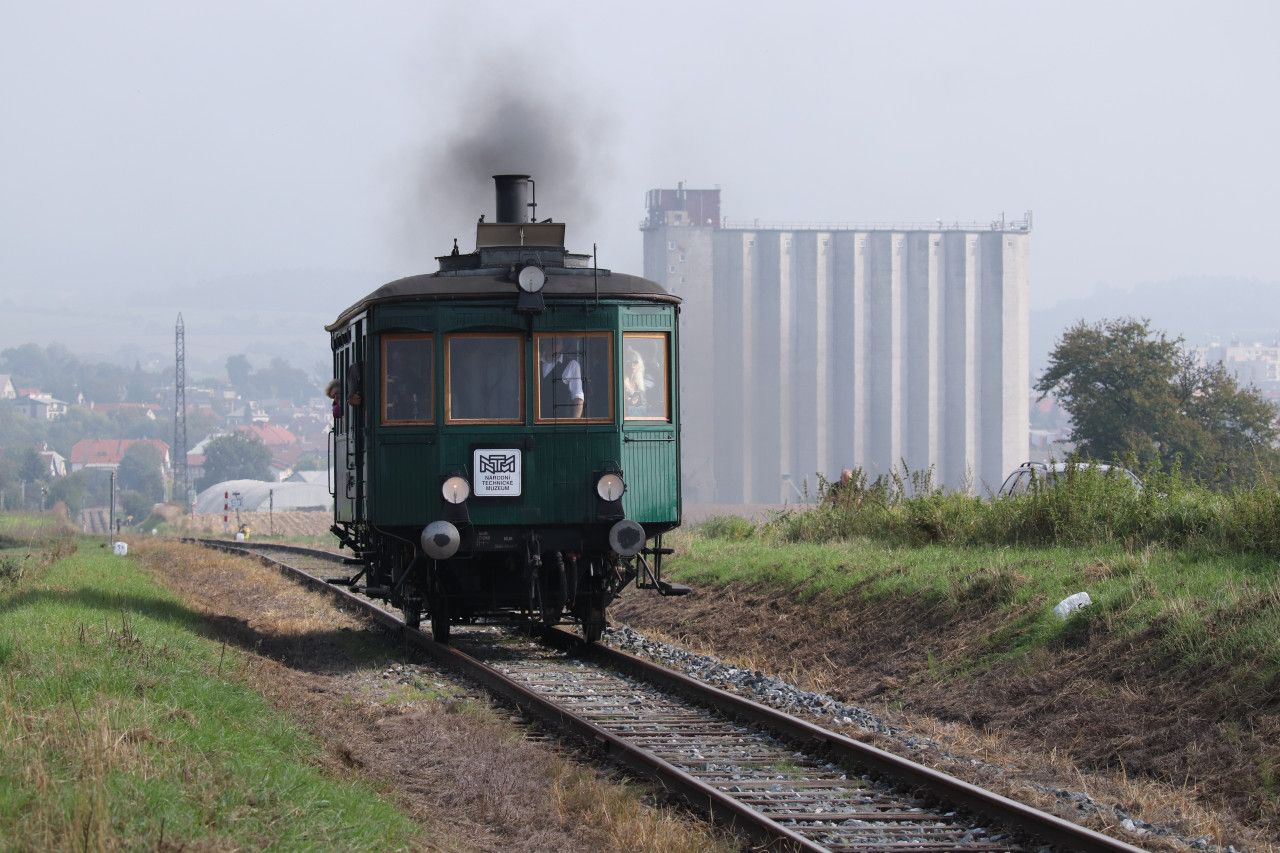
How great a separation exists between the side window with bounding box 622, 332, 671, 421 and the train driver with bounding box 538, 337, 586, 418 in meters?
0.43

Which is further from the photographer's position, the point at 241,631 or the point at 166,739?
the point at 241,631

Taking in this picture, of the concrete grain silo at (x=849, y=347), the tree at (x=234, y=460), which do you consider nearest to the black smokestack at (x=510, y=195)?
the concrete grain silo at (x=849, y=347)

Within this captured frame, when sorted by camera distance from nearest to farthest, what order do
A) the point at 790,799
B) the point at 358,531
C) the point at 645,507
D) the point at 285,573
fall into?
the point at 790,799
the point at 645,507
the point at 358,531
the point at 285,573

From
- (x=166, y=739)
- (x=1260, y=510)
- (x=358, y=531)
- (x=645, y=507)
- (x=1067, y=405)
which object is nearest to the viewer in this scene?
(x=166, y=739)

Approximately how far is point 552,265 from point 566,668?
3.84 metres

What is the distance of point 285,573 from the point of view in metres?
27.4

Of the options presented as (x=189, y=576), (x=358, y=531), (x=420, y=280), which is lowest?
(x=189, y=576)

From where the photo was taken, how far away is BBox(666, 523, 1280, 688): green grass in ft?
33.4

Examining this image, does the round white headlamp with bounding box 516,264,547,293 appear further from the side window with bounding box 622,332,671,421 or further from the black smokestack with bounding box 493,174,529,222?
the black smokestack with bounding box 493,174,529,222

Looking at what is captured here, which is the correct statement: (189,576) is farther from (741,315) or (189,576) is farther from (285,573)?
(741,315)

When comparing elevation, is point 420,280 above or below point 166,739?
above

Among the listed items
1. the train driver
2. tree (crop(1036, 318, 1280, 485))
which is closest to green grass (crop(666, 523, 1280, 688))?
the train driver

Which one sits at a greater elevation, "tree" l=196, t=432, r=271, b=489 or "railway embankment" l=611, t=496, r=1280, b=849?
"railway embankment" l=611, t=496, r=1280, b=849

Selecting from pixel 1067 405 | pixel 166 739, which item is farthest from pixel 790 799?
pixel 1067 405
